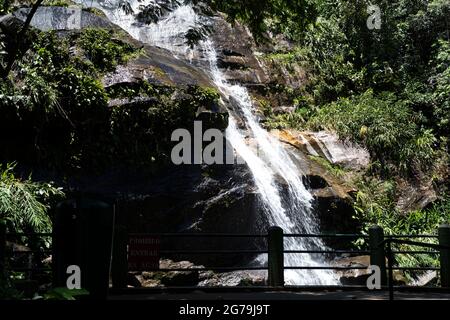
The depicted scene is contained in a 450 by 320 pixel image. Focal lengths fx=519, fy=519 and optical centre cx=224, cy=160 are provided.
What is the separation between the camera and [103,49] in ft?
48.1

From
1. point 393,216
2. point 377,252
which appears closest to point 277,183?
point 393,216

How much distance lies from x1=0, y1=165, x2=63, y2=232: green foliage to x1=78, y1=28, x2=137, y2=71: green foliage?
4176 millimetres

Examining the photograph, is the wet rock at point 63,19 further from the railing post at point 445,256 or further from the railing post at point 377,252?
the railing post at point 445,256

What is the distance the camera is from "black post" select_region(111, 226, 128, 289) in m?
8.93

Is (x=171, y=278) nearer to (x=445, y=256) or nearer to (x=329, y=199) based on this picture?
(x=329, y=199)

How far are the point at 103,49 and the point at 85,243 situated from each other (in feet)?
34.8

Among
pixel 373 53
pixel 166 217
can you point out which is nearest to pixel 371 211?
pixel 166 217

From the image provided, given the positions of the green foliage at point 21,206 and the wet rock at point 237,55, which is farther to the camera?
the wet rock at point 237,55

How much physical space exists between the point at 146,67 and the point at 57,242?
33.2 feet

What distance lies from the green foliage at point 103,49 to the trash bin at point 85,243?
32.1ft

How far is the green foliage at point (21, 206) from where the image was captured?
10703mm

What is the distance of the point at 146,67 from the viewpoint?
14.6 m

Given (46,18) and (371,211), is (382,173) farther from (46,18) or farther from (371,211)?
(46,18)

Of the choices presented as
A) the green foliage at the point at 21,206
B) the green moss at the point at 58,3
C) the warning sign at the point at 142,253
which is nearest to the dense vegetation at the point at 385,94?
the green moss at the point at 58,3
